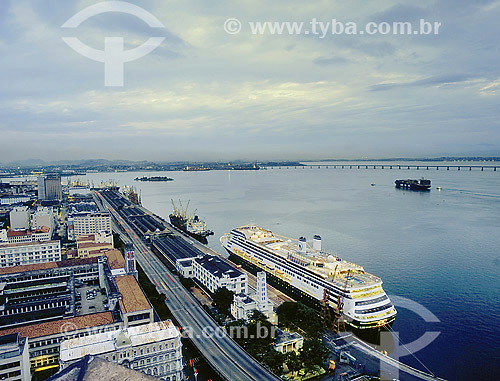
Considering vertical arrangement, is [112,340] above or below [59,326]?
above

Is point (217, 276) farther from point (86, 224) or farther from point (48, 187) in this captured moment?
point (48, 187)

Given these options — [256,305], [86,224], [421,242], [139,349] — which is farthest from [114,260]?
[421,242]

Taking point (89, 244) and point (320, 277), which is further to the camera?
point (89, 244)

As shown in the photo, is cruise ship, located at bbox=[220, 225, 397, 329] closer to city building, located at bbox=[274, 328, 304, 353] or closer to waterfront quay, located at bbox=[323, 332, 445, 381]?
waterfront quay, located at bbox=[323, 332, 445, 381]

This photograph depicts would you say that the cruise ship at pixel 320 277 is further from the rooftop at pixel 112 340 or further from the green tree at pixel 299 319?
the rooftop at pixel 112 340

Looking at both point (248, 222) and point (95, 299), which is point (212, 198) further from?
point (95, 299)
